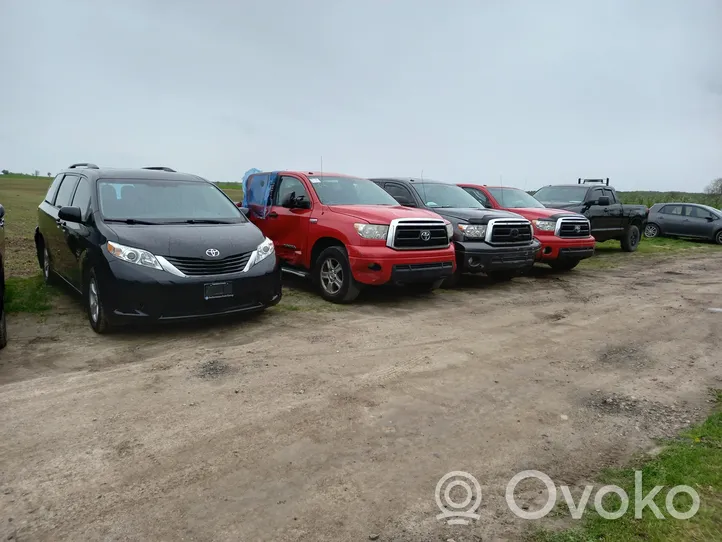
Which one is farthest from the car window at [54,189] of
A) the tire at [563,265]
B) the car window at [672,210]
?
the car window at [672,210]

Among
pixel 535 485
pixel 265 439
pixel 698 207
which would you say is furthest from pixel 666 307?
pixel 698 207

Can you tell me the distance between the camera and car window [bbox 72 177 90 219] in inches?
241

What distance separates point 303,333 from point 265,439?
249cm

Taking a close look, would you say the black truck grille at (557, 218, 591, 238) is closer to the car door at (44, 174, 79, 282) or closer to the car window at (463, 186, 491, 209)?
the car window at (463, 186, 491, 209)

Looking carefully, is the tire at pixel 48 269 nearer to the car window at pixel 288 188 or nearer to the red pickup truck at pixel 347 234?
the red pickup truck at pixel 347 234

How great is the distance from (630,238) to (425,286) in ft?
33.4

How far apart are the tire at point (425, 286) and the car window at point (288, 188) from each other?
217 cm

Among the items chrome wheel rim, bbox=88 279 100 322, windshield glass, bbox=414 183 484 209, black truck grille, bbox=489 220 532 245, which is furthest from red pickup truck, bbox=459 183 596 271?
chrome wheel rim, bbox=88 279 100 322

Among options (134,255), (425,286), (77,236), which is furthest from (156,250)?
(425,286)

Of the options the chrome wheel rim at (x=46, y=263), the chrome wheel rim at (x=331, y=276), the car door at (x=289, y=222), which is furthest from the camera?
the car door at (x=289, y=222)

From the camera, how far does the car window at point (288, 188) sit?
27.1ft

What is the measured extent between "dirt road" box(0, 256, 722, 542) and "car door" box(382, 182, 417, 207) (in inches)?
135

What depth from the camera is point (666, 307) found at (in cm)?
786

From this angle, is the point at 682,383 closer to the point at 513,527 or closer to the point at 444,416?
the point at 444,416
